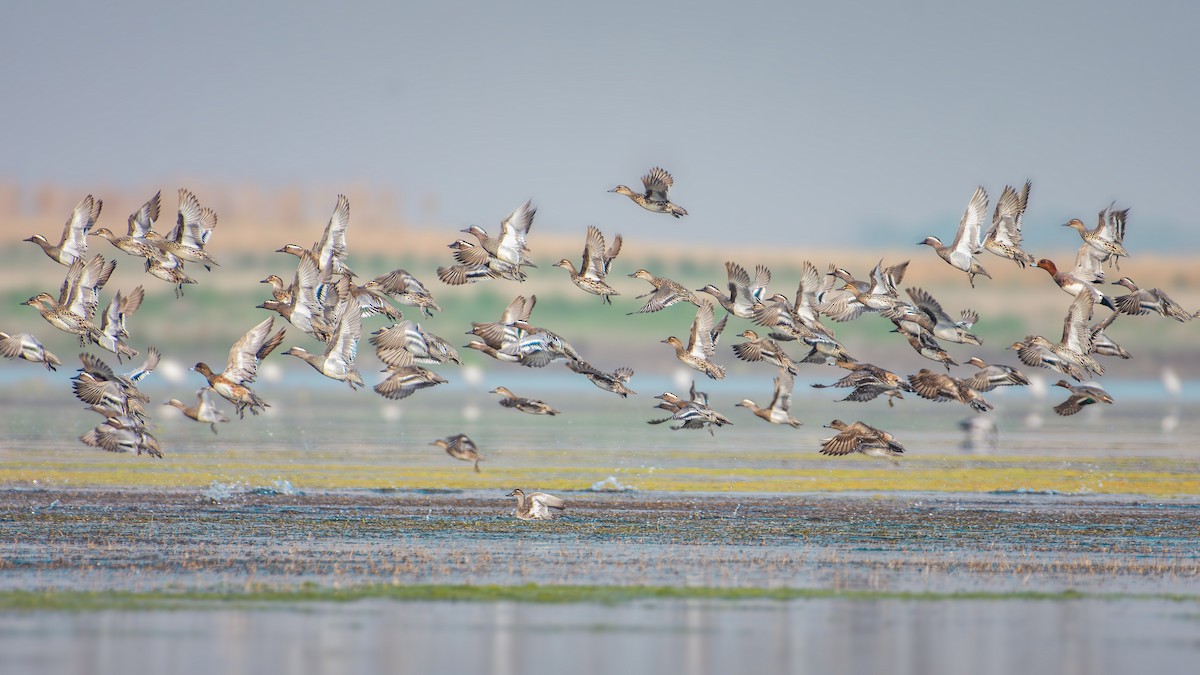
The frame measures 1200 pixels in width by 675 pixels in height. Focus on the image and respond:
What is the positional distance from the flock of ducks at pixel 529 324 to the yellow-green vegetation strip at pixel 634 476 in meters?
5.92

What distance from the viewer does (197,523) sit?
2866cm

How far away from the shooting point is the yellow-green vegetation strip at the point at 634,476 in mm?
37062

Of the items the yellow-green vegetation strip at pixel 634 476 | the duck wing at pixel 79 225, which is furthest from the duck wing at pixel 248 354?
the yellow-green vegetation strip at pixel 634 476

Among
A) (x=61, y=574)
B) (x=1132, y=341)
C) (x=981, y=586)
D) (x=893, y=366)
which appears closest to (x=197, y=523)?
(x=61, y=574)

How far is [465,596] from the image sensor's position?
2088 centimetres

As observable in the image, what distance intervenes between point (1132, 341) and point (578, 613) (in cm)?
12080

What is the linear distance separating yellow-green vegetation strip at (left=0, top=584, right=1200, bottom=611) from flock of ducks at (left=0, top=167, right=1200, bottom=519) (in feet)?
22.6

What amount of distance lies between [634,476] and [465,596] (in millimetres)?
19811

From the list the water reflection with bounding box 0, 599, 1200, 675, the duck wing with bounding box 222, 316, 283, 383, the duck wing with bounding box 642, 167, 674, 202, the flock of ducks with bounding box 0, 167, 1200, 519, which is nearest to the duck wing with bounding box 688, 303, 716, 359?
the flock of ducks with bounding box 0, 167, 1200, 519

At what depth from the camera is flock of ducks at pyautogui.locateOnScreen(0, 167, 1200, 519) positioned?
94.1 feet

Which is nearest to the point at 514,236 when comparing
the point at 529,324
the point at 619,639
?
the point at 529,324

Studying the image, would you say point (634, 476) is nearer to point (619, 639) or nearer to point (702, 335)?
point (702, 335)

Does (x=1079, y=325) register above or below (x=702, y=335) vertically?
below

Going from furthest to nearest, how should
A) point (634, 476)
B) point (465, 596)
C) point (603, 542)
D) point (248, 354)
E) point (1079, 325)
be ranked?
1. point (634, 476)
2. point (248, 354)
3. point (1079, 325)
4. point (603, 542)
5. point (465, 596)
